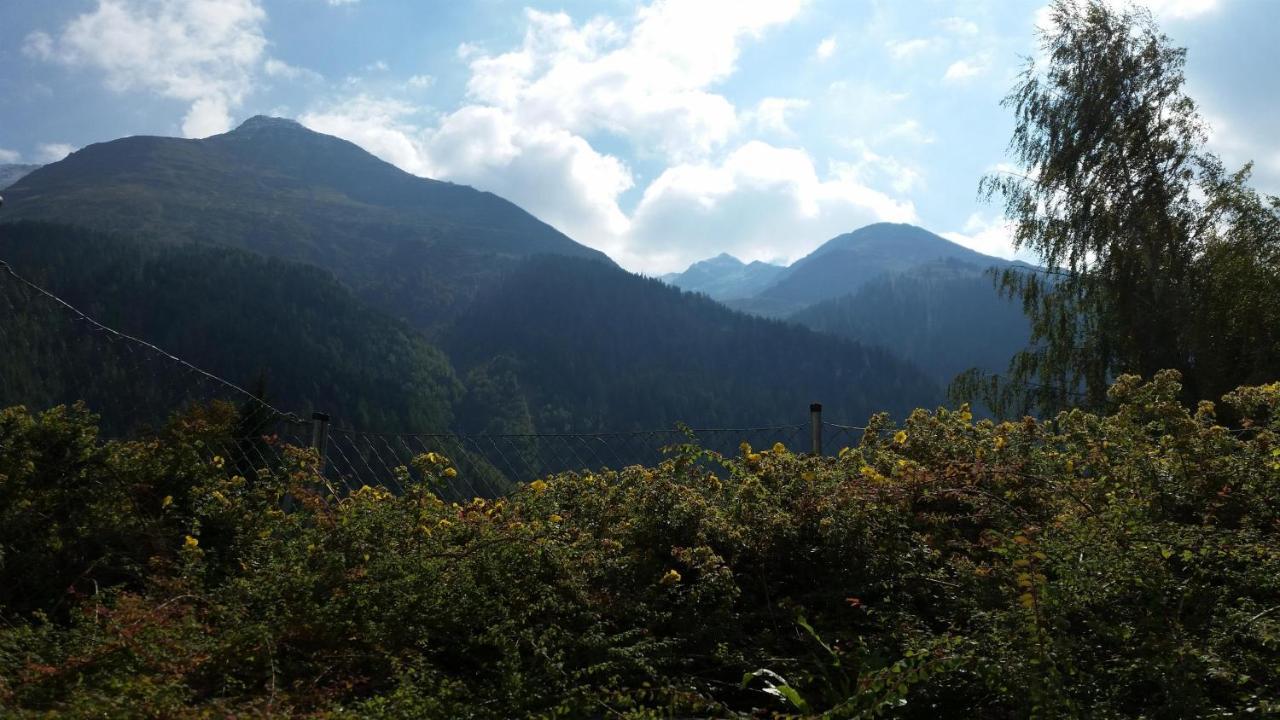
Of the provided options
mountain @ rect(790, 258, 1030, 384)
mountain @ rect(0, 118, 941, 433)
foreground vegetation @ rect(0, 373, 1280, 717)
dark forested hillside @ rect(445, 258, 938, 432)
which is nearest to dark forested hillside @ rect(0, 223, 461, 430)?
mountain @ rect(0, 118, 941, 433)

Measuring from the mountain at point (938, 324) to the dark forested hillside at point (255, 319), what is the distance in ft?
339

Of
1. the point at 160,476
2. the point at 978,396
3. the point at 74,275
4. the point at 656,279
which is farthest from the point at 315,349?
the point at 160,476

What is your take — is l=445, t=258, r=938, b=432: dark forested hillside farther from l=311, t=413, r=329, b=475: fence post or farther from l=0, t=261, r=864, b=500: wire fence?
l=311, t=413, r=329, b=475: fence post

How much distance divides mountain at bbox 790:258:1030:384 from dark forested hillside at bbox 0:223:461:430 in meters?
103

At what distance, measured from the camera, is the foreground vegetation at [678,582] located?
8.04 feet

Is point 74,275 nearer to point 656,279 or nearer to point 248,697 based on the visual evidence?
point 656,279

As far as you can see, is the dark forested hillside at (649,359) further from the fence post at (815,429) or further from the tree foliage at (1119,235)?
the fence post at (815,429)

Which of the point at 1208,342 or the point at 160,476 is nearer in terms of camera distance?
the point at 160,476

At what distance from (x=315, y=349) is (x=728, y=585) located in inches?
Result: 3553

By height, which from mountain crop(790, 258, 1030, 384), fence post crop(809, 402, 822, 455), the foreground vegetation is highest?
mountain crop(790, 258, 1030, 384)

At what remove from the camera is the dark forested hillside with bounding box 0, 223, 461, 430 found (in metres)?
76.0

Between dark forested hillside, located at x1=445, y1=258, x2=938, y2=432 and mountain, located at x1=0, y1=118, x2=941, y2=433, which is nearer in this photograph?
mountain, located at x1=0, y1=118, x2=941, y2=433

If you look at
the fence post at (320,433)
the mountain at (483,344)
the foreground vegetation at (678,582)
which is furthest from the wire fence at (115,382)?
the mountain at (483,344)

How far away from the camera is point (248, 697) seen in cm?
257
